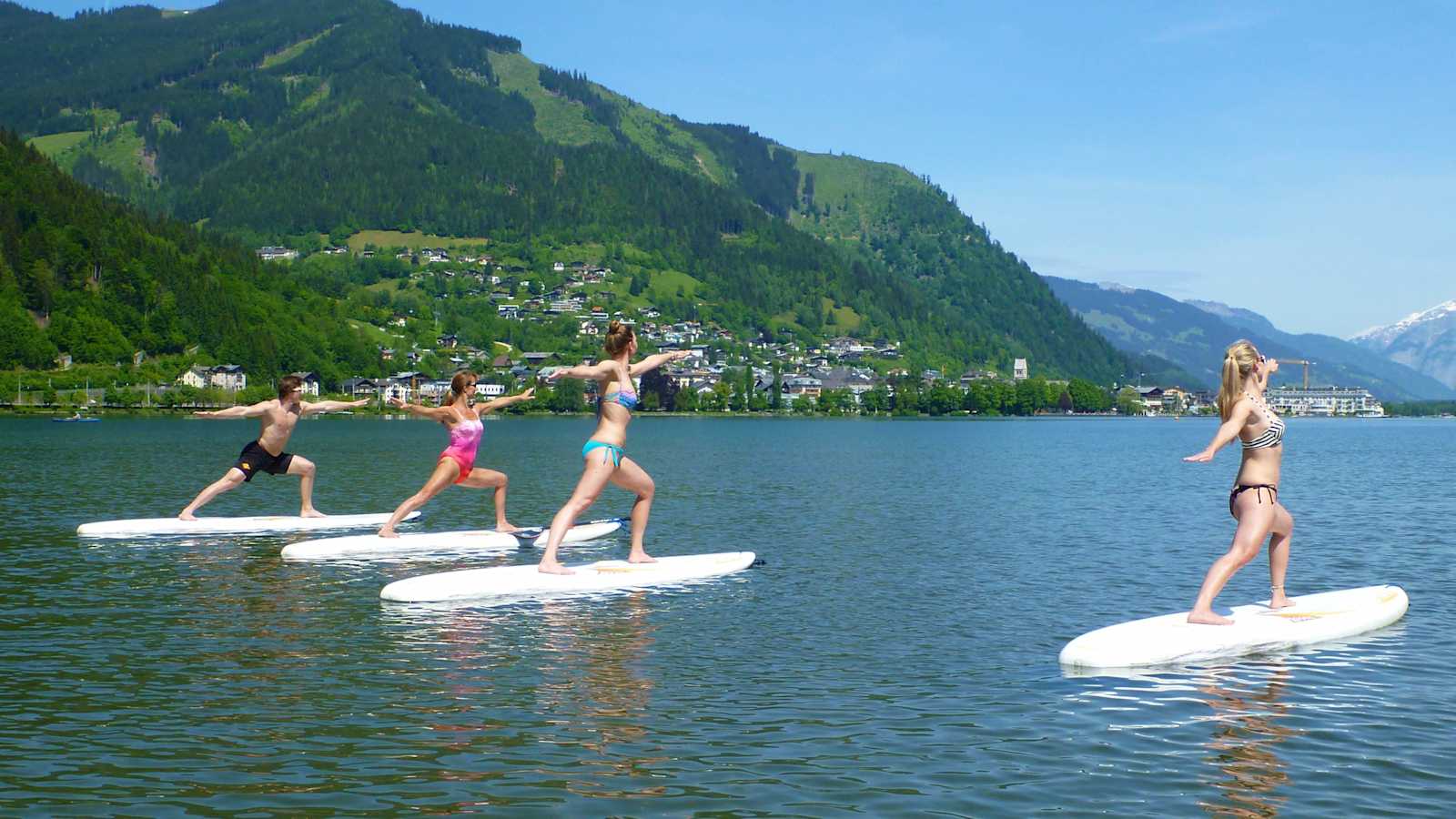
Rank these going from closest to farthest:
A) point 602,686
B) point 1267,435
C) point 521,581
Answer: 1. point 602,686
2. point 1267,435
3. point 521,581

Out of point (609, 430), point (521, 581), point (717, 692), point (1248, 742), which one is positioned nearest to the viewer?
point (1248, 742)

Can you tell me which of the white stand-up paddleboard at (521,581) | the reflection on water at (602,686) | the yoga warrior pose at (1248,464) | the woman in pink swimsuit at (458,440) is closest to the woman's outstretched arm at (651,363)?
the white stand-up paddleboard at (521,581)

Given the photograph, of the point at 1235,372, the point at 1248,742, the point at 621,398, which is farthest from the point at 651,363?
the point at 1248,742

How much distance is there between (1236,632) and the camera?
52.2 ft

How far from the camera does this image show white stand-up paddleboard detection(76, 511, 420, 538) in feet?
94.0

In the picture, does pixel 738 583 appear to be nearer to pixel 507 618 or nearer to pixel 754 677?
pixel 507 618

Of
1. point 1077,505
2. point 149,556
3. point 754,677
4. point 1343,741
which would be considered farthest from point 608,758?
point 1077,505

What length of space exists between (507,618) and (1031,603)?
27.9 feet

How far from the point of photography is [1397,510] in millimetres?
40781

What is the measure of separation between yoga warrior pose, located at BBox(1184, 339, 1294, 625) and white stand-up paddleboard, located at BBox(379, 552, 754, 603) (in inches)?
360

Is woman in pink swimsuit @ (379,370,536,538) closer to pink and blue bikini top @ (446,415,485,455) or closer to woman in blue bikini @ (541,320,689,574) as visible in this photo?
pink and blue bikini top @ (446,415,485,455)

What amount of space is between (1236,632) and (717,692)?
676cm

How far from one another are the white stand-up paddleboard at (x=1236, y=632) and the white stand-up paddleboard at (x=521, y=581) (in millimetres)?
8179

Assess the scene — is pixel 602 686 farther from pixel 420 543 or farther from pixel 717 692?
pixel 420 543
